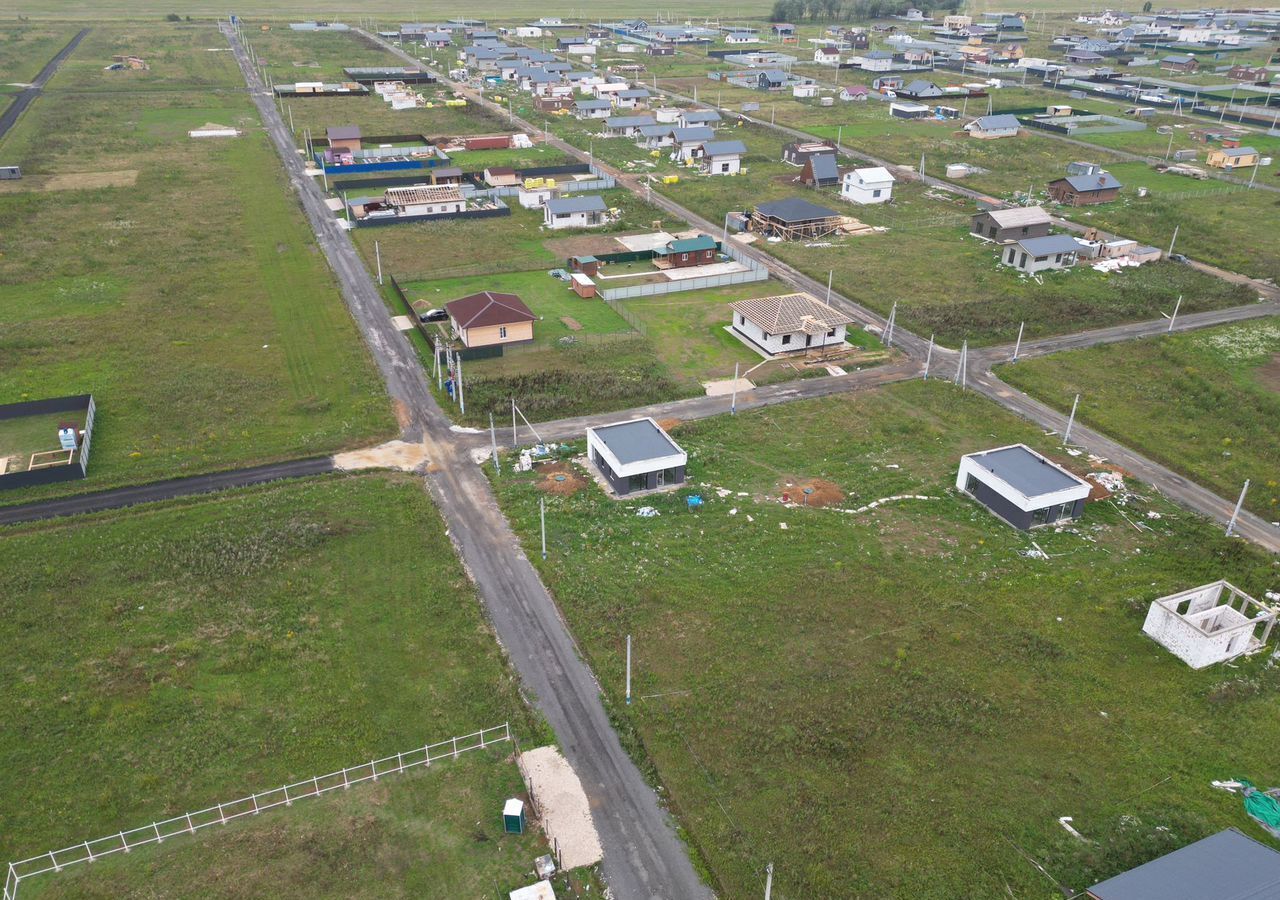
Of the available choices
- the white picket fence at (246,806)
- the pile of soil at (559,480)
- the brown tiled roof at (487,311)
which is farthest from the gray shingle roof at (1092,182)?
the white picket fence at (246,806)

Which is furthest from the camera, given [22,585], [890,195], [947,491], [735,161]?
[735,161]


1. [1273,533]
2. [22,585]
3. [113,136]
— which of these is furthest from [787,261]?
[113,136]

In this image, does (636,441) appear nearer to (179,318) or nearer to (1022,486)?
(1022,486)

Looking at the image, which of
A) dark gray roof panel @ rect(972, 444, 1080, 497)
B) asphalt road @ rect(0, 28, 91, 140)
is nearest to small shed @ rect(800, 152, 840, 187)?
dark gray roof panel @ rect(972, 444, 1080, 497)

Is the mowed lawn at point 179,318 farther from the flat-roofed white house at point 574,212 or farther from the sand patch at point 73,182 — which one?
the flat-roofed white house at point 574,212

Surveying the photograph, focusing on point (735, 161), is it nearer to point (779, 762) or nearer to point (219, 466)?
point (219, 466)

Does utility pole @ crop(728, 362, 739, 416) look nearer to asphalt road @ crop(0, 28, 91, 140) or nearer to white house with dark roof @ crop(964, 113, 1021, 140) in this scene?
white house with dark roof @ crop(964, 113, 1021, 140)

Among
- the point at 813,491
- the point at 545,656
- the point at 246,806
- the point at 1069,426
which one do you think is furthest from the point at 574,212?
the point at 246,806
